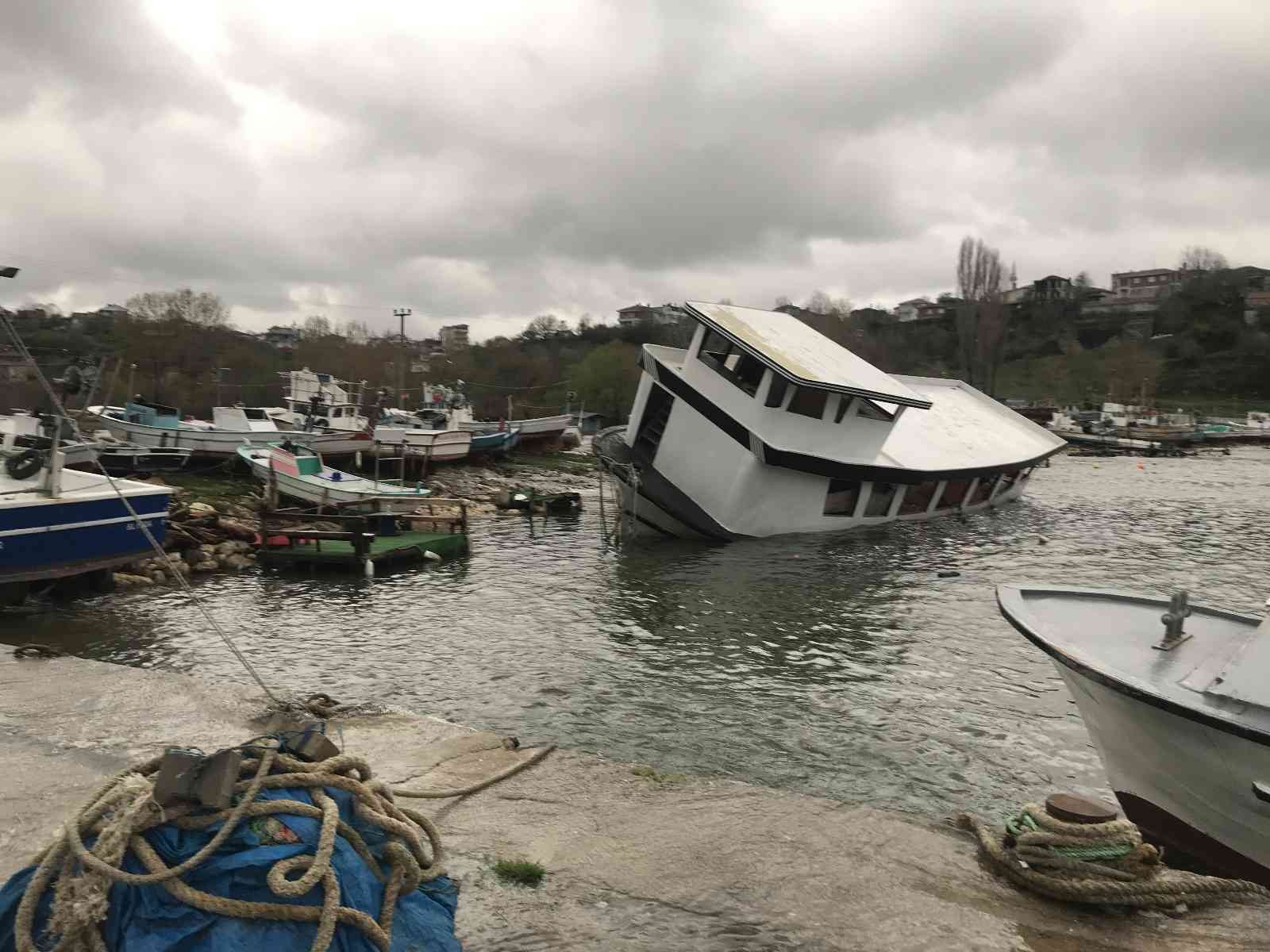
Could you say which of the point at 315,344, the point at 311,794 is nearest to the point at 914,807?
the point at 311,794

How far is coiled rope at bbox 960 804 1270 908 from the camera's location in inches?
186

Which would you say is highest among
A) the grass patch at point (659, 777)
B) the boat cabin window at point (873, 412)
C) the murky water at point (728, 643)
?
the boat cabin window at point (873, 412)

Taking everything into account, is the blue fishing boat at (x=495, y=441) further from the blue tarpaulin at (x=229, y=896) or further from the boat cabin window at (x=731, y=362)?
the blue tarpaulin at (x=229, y=896)

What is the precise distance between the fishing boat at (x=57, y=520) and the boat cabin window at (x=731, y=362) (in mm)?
12447

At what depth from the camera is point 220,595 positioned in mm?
16203

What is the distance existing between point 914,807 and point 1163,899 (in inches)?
104

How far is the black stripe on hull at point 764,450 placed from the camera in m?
20.3

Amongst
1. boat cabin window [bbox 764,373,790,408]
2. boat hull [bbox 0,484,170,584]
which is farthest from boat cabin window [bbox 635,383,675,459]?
boat hull [bbox 0,484,170,584]

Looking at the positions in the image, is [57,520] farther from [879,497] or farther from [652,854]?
[879,497]

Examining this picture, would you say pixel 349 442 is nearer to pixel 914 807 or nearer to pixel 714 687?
pixel 714 687

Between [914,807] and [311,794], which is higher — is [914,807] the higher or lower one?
the lower one

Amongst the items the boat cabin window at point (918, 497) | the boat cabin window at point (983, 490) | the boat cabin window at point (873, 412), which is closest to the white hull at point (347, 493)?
the boat cabin window at point (873, 412)

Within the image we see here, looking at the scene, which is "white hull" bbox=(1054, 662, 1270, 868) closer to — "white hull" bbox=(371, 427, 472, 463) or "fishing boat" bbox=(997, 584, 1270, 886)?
"fishing boat" bbox=(997, 584, 1270, 886)

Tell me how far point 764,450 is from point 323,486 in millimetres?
11929
